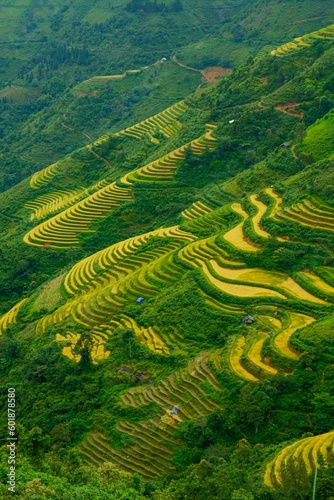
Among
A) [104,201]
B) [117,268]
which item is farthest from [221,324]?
[104,201]

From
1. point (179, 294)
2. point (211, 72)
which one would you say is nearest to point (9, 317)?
point (179, 294)

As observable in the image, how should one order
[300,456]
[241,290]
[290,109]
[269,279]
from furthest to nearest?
1. [290,109]
2. [269,279]
3. [241,290]
4. [300,456]

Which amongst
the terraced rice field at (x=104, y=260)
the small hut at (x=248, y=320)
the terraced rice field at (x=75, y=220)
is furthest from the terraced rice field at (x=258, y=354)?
the terraced rice field at (x=75, y=220)

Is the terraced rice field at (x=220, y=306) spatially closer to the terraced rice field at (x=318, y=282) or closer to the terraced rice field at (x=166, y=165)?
the terraced rice field at (x=318, y=282)

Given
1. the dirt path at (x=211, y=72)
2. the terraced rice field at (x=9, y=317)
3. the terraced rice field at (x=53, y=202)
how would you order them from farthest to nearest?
1. the dirt path at (x=211, y=72)
2. the terraced rice field at (x=53, y=202)
3. the terraced rice field at (x=9, y=317)

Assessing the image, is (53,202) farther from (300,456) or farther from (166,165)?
(300,456)

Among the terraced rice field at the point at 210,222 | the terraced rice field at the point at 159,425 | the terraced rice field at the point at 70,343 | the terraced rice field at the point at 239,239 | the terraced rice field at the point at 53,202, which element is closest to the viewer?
the terraced rice field at the point at 159,425
